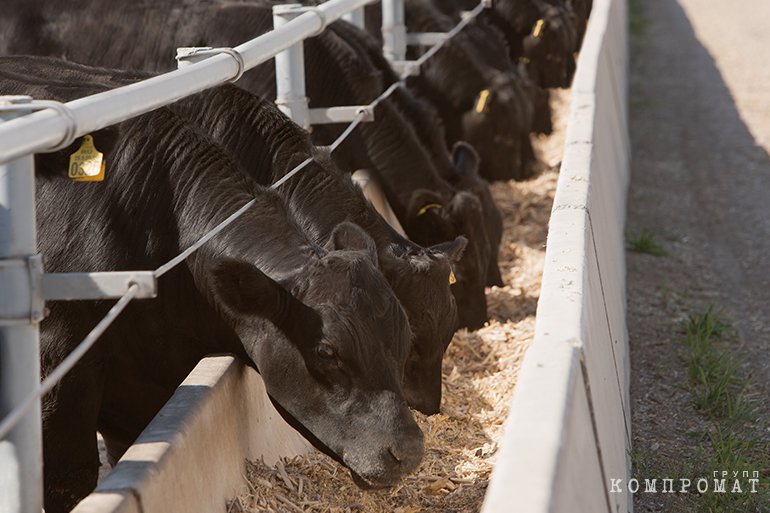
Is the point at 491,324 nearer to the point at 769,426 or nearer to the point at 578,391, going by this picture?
the point at 769,426

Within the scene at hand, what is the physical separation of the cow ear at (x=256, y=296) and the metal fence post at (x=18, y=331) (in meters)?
0.94

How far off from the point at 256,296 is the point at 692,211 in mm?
7320

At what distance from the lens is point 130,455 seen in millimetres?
3291

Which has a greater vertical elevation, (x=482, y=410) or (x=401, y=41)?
(x=401, y=41)

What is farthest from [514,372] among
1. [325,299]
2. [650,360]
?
[325,299]

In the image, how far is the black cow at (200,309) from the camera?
3.86 m

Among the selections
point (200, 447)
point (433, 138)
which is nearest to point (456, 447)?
point (200, 447)

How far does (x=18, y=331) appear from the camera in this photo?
119 inches

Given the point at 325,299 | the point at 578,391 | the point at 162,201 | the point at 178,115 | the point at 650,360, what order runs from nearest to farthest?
1. the point at 578,391
2. the point at 325,299
3. the point at 162,201
4. the point at 178,115
5. the point at 650,360

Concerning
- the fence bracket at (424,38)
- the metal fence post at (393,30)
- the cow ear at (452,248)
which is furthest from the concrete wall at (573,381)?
the fence bracket at (424,38)

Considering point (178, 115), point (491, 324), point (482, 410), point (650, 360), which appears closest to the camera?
point (178, 115)

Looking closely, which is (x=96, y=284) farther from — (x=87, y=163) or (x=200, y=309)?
(x=200, y=309)

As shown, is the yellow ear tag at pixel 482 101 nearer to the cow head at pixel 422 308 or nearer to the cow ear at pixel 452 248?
the cow ear at pixel 452 248

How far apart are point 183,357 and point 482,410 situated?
1606mm
